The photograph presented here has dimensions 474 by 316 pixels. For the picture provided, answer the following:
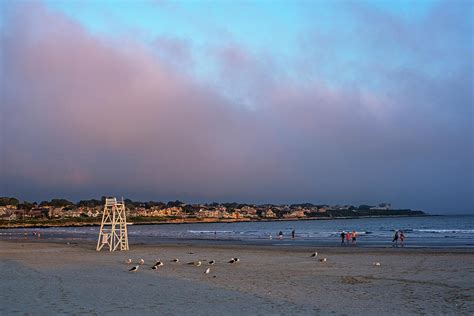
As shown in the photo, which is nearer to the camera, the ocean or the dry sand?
the dry sand

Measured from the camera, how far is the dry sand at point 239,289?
38.2ft

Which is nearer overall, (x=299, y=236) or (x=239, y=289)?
(x=239, y=289)

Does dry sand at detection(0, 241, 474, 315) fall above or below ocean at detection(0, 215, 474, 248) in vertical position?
above

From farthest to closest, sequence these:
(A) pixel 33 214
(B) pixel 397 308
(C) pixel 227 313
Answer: (A) pixel 33 214 → (B) pixel 397 308 → (C) pixel 227 313

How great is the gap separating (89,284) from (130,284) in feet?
4.04

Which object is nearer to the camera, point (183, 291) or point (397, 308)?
point (397, 308)

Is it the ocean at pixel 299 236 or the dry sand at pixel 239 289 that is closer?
the dry sand at pixel 239 289

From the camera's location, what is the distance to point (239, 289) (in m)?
14.8

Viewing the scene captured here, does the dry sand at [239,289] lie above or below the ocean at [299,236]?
above

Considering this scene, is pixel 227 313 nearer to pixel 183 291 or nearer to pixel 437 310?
pixel 183 291

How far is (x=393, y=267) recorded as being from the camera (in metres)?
21.7

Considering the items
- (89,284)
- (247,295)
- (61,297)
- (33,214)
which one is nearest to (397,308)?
(247,295)

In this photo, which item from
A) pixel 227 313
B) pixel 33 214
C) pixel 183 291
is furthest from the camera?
pixel 33 214

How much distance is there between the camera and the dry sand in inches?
459
